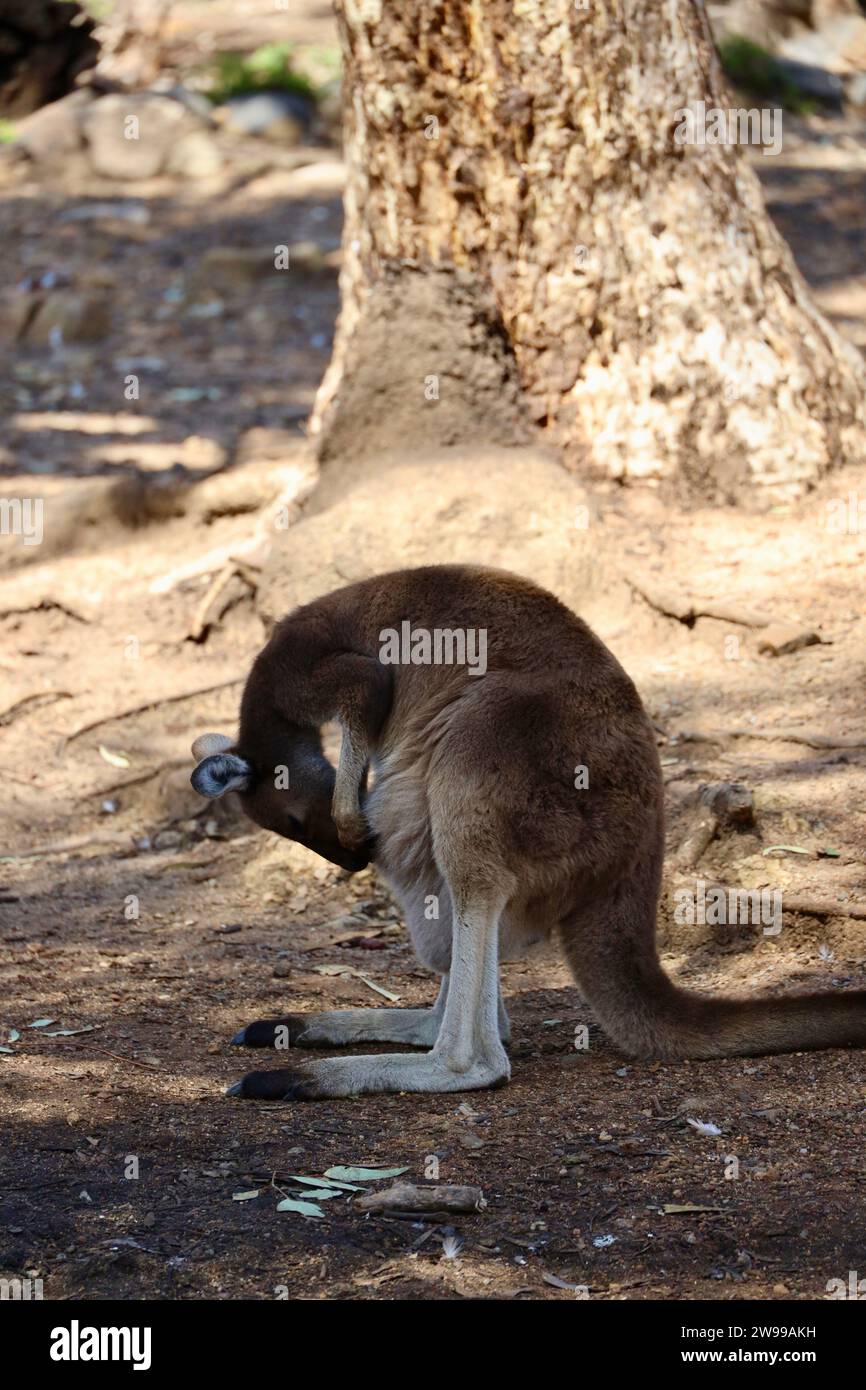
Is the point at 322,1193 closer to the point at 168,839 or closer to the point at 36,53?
Result: the point at 168,839

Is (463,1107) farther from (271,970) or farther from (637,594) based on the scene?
(637,594)

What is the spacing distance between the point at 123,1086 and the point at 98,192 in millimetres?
11353

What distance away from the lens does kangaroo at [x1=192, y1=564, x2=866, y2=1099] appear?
3682mm

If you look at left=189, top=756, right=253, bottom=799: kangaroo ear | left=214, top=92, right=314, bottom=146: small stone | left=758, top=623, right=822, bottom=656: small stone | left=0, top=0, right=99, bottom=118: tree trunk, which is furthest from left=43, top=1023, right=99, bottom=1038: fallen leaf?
left=0, top=0, right=99, bottom=118: tree trunk

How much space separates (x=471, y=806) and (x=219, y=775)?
720 mm

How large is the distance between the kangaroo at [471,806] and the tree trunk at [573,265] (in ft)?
8.07

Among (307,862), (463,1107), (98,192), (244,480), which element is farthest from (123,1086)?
(98,192)

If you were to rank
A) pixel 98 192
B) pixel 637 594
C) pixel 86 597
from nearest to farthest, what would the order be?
pixel 637 594, pixel 86 597, pixel 98 192

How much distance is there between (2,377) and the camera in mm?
10852

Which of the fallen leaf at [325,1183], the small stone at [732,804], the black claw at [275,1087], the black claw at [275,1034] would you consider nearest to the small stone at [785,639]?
the small stone at [732,804]

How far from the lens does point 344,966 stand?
4.79m

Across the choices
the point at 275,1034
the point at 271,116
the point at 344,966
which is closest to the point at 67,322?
the point at 271,116

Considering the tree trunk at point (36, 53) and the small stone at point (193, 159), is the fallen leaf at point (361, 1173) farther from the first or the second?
the tree trunk at point (36, 53)

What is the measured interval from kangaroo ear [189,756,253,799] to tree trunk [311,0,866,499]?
2.75 meters
